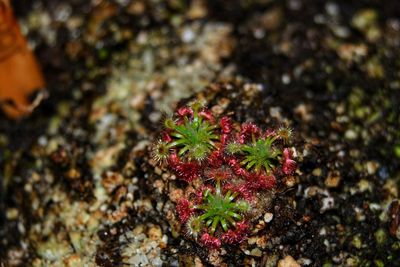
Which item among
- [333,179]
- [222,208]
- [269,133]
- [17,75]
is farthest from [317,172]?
[17,75]

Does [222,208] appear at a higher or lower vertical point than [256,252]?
higher

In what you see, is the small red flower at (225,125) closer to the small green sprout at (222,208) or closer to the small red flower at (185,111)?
the small red flower at (185,111)

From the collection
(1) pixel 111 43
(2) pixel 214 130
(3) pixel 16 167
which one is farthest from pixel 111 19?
(2) pixel 214 130

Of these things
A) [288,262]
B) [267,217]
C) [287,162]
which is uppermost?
[287,162]

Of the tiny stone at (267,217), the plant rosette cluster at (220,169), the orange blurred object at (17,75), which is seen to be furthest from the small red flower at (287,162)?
the orange blurred object at (17,75)

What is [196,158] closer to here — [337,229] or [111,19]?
[337,229]

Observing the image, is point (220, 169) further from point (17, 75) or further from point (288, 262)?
point (17, 75)

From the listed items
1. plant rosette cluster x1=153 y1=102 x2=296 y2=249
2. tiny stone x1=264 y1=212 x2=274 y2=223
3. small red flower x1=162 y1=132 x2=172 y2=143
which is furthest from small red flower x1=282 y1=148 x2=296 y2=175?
small red flower x1=162 y1=132 x2=172 y2=143
